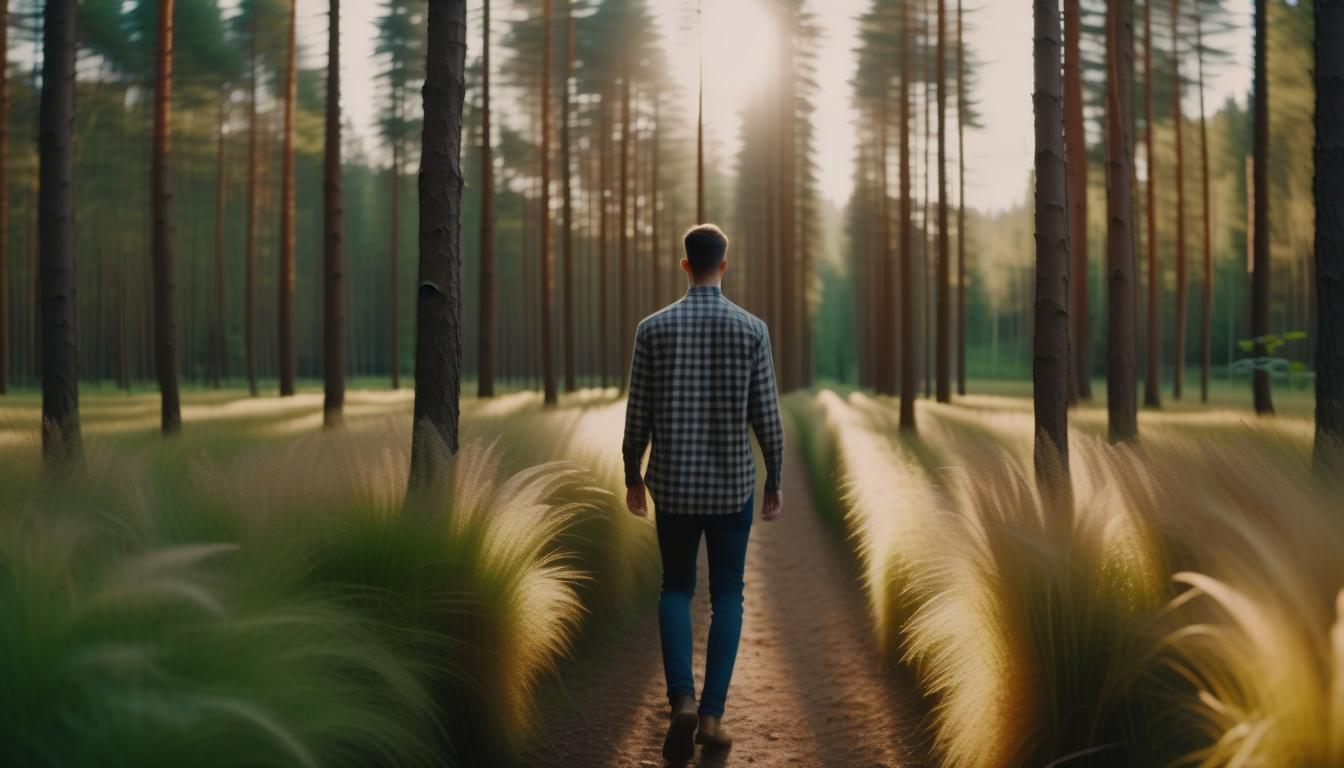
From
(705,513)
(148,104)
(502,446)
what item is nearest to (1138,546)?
(705,513)

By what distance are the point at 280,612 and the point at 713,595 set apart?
2169 mm

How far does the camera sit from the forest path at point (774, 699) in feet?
15.1

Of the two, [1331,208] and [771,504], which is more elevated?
[1331,208]

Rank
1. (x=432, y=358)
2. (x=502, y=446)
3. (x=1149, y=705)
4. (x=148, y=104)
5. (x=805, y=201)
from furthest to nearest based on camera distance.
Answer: (x=805, y=201) → (x=148, y=104) → (x=502, y=446) → (x=432, y=358) → (x=1149, y=705)

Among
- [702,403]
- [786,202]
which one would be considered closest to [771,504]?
[702,403]

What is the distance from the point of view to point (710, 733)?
442 cm

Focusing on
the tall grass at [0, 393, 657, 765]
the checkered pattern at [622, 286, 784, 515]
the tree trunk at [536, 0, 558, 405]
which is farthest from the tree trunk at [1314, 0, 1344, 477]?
the tree trunk at [536, 0, 558, 405]

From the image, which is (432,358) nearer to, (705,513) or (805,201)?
(705,513)

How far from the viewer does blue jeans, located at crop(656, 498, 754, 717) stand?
435cm

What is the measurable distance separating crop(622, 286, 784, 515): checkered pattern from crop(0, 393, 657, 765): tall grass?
743mm

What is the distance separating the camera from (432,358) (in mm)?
5809

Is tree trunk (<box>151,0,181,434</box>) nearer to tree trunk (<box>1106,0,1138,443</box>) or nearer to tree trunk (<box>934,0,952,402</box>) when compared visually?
tree trunk (<box>1106,0,1138,443</box>)

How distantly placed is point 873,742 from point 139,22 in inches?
1303

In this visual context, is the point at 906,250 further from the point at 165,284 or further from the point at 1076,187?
the point at 165,284
